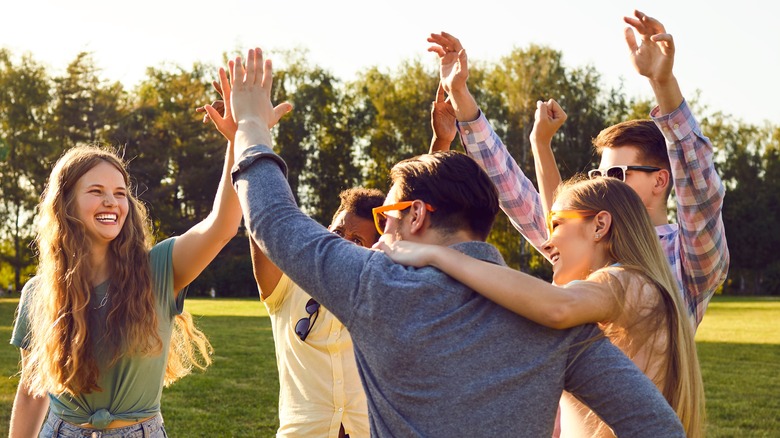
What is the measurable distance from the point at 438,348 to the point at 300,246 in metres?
0.42

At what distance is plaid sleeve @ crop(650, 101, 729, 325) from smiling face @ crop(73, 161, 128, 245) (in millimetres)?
2312

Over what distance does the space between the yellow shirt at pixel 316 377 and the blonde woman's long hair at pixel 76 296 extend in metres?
0.66

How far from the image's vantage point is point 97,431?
11.4 feet

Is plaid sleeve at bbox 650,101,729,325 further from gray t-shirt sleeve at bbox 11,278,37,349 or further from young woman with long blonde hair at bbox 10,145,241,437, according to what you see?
gray t-shirt sleeve at bbox 11,278,37,349

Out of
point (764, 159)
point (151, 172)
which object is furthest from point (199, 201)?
point (764, 159)

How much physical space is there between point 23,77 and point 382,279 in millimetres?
48607

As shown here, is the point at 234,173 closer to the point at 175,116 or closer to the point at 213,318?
the point at 213,318

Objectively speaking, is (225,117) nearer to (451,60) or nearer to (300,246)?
(300,246)

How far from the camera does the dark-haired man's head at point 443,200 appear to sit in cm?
227

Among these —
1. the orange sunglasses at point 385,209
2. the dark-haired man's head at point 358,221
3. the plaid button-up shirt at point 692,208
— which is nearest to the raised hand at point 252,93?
the orange sunglasses at point 385,209

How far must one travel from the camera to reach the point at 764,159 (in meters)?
55.4

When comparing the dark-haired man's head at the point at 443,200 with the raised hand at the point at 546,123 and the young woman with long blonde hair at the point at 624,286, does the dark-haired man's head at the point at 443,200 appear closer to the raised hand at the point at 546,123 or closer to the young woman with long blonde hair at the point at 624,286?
the young woman with long blonde hair at the point at 624,286

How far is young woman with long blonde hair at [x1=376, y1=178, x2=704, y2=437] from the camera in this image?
8.43ft

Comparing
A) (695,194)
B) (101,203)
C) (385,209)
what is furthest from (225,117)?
(695,194)
